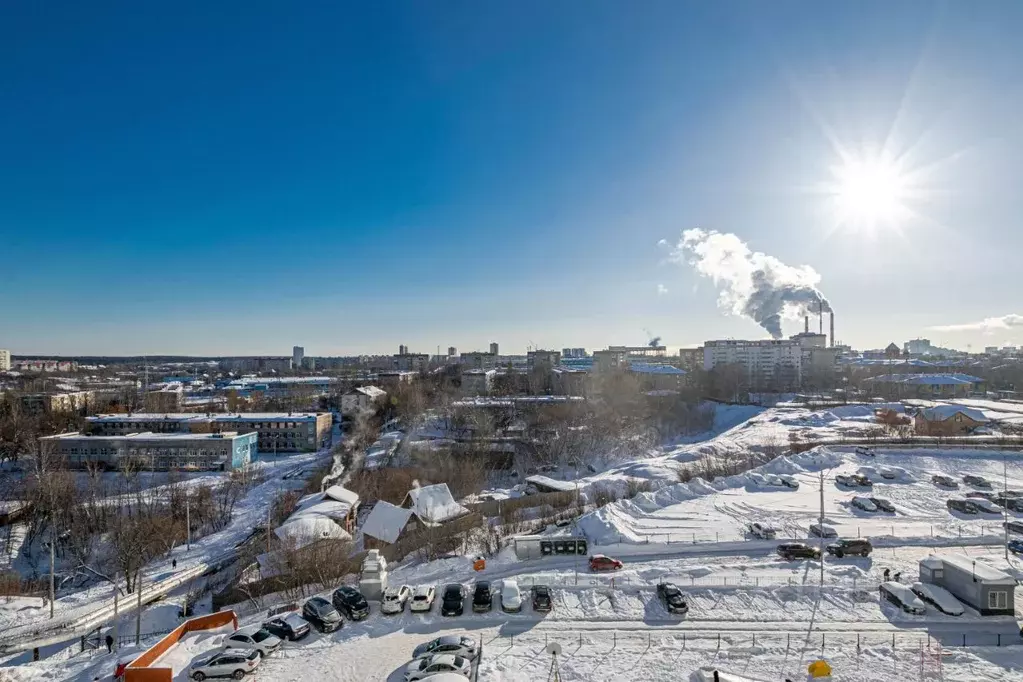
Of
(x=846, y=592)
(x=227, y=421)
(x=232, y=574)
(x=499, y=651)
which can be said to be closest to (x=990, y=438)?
(x=846, y=592)

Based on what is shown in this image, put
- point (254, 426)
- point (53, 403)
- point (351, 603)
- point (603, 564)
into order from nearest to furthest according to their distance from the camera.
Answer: point (351, 603)
point (603, 564)
point (254, 426)
point (53, 403)

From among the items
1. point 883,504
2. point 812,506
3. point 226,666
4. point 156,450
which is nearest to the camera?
point 226,666

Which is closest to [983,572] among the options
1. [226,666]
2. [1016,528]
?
[1016,528]

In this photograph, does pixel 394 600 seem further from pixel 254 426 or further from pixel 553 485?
pixel 254 426

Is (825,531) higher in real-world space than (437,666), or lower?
lower

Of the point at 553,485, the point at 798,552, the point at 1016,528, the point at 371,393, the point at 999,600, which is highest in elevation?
the point at 371,393

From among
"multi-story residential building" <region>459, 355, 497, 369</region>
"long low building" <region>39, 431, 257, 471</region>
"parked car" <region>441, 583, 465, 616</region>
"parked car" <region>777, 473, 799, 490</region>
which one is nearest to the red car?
"parked car" <region>441, 583, 465, 616</region>

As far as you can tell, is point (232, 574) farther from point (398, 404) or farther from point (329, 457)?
point (398, 404)
